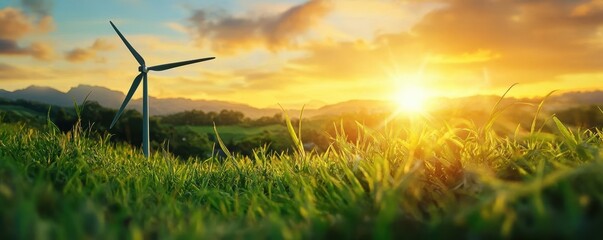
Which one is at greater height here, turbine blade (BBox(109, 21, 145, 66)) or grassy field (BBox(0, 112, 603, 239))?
turbine blade (BBox(109, 21, 145, 66))

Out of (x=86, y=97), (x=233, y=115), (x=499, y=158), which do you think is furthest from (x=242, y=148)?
(x=499, y=158)

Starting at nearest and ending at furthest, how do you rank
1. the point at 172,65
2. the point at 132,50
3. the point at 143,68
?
the point at 172,65 < the point at 132,50 < the point at 143,68

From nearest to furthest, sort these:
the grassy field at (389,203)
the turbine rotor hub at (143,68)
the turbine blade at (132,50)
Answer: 1. the grassy field at (389,203)
2. the turbine blade at (132,50)
3. the turbine rotor hub at (143,68)

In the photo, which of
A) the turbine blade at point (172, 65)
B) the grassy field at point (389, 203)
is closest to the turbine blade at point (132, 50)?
the turbine blade at point (172, 65)

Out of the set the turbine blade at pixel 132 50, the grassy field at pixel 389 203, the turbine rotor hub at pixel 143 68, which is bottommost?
the grassy field at pixel 389 203

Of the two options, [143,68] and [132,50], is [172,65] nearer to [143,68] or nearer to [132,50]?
[143,68]

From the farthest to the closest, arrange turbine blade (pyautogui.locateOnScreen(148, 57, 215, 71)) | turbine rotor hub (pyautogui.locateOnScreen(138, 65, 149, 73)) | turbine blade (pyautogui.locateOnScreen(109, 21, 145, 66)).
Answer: turbine rotor hub (pyautogui.locateOnScreen(138, 65, 149, 73)) → turbine blade (pyautogui.locateOnScreen(109, 21, 145, 66)) → turbine blade (pyautogui.locateOnScreen(148, 57, 215, 71))

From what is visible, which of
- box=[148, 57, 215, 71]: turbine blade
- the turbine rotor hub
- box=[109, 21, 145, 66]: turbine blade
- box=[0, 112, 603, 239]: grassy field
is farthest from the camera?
the turbine rotor hub

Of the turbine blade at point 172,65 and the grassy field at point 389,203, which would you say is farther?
the turbine blade at point 172,65

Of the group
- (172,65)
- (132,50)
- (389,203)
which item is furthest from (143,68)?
(389,203)

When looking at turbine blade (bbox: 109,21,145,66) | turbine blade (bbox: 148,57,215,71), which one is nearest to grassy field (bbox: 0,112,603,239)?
turbine blade (bbox: 148,57,215,71)

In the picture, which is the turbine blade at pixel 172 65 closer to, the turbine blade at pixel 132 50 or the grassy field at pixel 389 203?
the turbine blade at pixel 132 50

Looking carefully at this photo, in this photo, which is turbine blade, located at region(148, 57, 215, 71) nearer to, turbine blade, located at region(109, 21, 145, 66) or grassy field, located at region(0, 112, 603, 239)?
turbine blade, located at region(109, 21, 145, 66)

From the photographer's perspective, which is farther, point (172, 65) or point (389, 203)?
point (172, 65)
